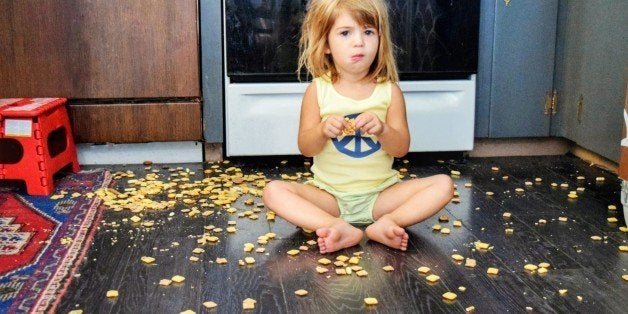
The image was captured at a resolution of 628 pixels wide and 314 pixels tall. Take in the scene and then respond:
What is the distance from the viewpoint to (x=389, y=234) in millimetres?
1757

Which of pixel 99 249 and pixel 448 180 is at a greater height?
pixel 448 180

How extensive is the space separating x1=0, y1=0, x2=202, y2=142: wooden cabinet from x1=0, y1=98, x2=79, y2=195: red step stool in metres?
0.22

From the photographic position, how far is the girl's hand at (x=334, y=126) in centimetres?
176

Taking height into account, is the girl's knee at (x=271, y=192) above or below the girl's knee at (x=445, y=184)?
below

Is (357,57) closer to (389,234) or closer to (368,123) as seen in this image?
(368,123)

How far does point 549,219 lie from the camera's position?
6.66ft

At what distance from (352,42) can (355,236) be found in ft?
1.57

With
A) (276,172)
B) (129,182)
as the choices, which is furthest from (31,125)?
(276,172)

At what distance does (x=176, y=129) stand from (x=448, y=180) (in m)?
1.19

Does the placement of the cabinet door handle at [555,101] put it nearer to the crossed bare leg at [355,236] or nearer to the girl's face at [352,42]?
the girl's face at [352,42]

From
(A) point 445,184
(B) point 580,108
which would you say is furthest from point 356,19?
(B) point 580,108

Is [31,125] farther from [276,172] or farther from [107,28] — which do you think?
[276,172]

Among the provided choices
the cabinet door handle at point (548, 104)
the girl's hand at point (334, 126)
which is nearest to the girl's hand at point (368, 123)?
the girl's hand at point (334, 126)

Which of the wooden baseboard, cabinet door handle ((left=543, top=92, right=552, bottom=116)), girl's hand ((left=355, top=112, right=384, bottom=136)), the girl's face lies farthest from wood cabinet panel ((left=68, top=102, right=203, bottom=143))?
the wooden baseboard
